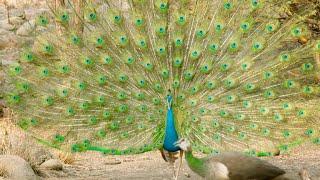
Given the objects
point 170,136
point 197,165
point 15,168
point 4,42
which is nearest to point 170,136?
point 170,136

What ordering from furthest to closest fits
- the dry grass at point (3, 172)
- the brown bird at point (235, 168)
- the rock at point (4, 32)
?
the rock at point (4, 32)
the dry grass at point (3, 172)
the brown bird at point (235, 168)

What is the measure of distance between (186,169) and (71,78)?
5.62 ft

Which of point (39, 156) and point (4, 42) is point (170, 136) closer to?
point (39, 156)

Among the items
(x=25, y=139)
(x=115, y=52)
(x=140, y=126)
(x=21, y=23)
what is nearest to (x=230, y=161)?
(x=140, y=126)

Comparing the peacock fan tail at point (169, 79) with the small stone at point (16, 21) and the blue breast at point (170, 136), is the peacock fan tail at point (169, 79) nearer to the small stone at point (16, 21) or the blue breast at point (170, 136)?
the blue breast at point (170, 136)

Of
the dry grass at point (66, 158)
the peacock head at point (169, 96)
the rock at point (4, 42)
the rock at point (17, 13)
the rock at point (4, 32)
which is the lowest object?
the dry grass at point (66, 158)

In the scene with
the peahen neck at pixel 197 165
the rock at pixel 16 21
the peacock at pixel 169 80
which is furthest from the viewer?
the rock at pixel 16 21

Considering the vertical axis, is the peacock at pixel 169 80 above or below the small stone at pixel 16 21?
below

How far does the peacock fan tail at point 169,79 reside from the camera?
7.02 m

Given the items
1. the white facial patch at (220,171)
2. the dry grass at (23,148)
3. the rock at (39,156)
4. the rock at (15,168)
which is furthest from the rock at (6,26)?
the white facial patch at (220,171)

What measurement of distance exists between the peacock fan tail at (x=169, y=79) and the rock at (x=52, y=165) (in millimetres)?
544

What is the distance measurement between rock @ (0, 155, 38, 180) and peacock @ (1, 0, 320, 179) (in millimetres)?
329

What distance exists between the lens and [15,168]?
21.8 ft

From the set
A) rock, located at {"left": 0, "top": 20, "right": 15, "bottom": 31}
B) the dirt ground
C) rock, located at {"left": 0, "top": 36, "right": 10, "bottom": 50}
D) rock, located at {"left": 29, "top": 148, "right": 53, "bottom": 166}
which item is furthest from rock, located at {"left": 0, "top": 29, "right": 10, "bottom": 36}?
rock, located at {"left": 29, "top": 148, "right": 53, "bottom": 166}
